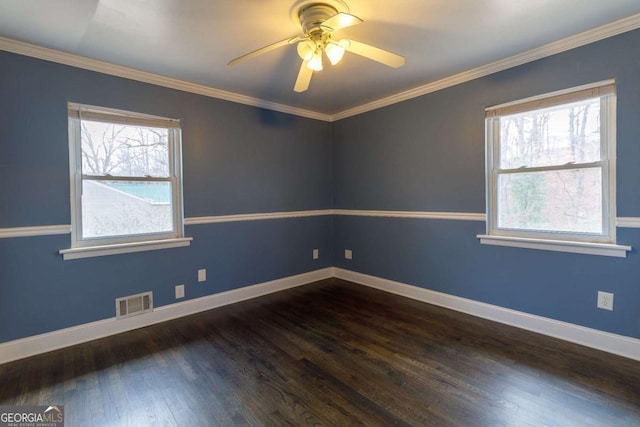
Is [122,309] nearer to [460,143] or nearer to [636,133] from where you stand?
[460,143]

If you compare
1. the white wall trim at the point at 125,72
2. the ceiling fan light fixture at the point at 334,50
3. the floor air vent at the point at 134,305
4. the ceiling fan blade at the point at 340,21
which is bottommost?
the floor air vent at the point at 134,305

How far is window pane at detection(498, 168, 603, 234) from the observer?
239cm

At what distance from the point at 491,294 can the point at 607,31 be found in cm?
226

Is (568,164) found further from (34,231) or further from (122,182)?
(34,231)

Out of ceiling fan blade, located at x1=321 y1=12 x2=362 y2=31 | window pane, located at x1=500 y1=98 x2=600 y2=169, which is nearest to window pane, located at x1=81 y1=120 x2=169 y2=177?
Answer: ceiling fan blade, located at x1=321 y1=12 x2=362 y2=31

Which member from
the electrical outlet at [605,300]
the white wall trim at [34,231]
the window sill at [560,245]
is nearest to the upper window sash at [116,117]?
the white wall trim at [34,231]

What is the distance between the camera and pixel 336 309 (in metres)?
3.27

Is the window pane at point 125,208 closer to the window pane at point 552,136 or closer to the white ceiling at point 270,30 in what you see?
the white ceiling at point 270,30

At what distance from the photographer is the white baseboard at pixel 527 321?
88.3 inches

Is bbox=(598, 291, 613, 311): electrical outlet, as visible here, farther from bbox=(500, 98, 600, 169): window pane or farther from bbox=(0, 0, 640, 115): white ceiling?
bbox=(0, 0, 640, 115): white ceiling

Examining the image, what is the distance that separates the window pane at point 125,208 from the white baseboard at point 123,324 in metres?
0.79

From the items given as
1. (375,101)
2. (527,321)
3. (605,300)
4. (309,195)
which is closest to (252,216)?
(309,195)

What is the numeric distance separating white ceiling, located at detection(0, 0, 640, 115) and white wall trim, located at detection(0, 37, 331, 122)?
69 millimetres

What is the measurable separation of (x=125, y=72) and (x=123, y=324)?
229 centimetres
